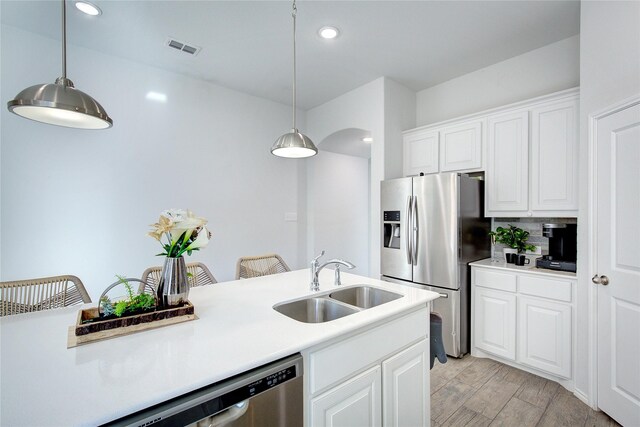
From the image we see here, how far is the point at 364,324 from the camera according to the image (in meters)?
1.25

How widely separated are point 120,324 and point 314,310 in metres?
0.96

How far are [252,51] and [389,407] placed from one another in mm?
3021

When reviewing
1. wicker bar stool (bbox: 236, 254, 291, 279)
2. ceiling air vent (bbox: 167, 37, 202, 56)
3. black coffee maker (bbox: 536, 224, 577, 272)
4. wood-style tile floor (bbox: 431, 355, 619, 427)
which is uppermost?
ceiling air vent (bbox: 167, 37, 202, 56)

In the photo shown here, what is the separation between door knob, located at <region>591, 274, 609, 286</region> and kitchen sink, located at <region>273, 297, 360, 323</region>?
1769 millimetres

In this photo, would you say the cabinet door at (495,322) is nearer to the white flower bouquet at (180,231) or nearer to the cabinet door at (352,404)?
the cabinet door at (352,404)

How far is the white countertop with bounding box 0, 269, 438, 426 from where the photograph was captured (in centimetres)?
73

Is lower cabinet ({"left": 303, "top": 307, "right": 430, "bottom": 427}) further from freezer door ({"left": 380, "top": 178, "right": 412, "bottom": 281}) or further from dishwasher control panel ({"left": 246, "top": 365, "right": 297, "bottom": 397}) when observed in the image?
freezer door ({"left": 380, "top": 178, "right": 412, "bottom": 281})

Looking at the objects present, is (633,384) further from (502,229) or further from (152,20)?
(152,20)

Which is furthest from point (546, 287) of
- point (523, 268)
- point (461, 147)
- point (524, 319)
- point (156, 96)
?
point (156, 96)

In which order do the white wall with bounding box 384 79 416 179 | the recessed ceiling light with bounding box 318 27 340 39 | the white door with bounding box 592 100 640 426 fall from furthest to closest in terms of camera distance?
the white wall with bounding box 384 79 416 179 → the recessed ceiling light with bounding box 318 27 340 39 → the white door with bounding box 592 100 640 426

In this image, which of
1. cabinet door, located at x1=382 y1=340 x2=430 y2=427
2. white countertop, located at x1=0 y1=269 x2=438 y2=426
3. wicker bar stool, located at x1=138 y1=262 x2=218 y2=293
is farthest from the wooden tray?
cabinet door, located at x1=382 y1=340 x2=430 y2=427

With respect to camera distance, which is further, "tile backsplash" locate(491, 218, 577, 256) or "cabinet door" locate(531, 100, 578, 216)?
"tile backsplash" locate(491, 218, 577, 256)

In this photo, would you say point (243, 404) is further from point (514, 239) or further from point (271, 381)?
point (514, 239)

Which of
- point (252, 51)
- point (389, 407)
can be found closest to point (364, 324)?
point (389, 407)
